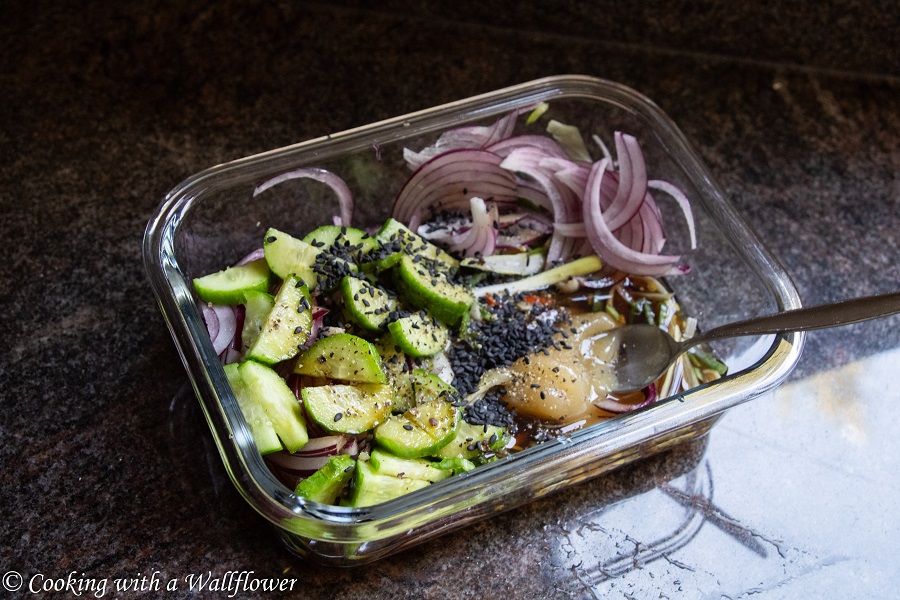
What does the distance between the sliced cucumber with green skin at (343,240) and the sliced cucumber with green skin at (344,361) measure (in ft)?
0.64

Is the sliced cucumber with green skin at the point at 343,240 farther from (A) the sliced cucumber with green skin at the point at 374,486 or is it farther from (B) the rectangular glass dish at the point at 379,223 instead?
(A) the sliced cucumber with green skin at the point at 374,486

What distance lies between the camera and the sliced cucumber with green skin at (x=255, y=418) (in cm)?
117

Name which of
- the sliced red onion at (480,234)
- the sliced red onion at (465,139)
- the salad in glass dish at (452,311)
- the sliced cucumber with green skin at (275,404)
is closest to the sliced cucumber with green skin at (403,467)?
the salad in glass dish at (452,311)

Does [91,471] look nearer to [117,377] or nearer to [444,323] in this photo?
[117,377]

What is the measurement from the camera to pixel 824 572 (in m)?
1.34

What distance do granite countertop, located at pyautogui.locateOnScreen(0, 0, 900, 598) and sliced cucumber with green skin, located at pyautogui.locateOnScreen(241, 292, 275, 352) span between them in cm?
18

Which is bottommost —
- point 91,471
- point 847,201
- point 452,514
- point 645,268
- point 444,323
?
point 91,471

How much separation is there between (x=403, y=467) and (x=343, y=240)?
41 cm

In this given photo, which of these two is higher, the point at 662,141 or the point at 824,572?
the point at 662,141

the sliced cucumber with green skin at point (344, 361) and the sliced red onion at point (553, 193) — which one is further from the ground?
the sliced red onion at point (553, 193)

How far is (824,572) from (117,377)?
1.15 meters

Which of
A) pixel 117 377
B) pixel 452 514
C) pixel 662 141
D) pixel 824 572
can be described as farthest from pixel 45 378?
pixel 824 572

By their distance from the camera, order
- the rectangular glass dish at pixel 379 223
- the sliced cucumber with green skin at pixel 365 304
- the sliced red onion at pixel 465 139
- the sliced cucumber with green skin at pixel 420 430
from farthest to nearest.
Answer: the sliced red onion at pixel 465 139 → the sliced cucumber with green skin at pixel 365 304 → the sliced cucumber with green skin at pixel 420 430 → the rectangular glass dish at pixel 379 223

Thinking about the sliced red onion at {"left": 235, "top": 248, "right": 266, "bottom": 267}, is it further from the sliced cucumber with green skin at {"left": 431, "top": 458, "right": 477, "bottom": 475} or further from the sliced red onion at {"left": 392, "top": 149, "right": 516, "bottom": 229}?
the sliced cucumber with green skin at {"left": 431, "top": 458, "right": 477, "bottom": 475}
